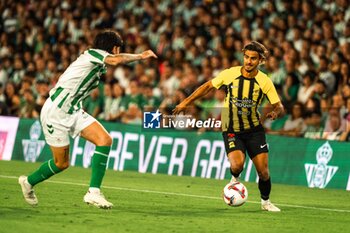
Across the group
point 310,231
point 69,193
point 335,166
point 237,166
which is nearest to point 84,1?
point 335,166

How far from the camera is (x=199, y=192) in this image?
16297 mm

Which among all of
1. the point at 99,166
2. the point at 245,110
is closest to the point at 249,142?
the point at 245,110

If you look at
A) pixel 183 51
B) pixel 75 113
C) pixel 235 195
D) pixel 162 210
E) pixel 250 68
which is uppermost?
pixel 183 51

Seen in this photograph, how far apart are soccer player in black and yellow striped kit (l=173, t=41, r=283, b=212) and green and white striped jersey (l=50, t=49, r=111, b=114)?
1311 millimetres

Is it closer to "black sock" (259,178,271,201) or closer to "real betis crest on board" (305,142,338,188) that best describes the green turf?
"black sock" (259,178,271,201)

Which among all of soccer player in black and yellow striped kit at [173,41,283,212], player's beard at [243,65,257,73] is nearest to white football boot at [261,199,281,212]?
soccer player in black and yellow striped kit at [173,41,283,212]

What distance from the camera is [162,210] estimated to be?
42.5 ft

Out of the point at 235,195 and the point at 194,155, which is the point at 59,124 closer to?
the point at 235,195

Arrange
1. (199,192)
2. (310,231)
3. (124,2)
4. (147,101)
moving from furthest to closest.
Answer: (124,2)
(147,101)
(199,192)
(310,231)

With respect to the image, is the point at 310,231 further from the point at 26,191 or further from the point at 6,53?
the point at 6,53

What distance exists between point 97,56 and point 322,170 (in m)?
7.50

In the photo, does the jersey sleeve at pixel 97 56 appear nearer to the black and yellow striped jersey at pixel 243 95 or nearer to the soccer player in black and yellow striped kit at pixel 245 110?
the soccer player in black and yellow striped kit at pixel 245 110

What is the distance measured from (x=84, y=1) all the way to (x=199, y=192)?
1289cm

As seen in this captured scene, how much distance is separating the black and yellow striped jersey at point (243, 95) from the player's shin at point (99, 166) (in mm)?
1864
